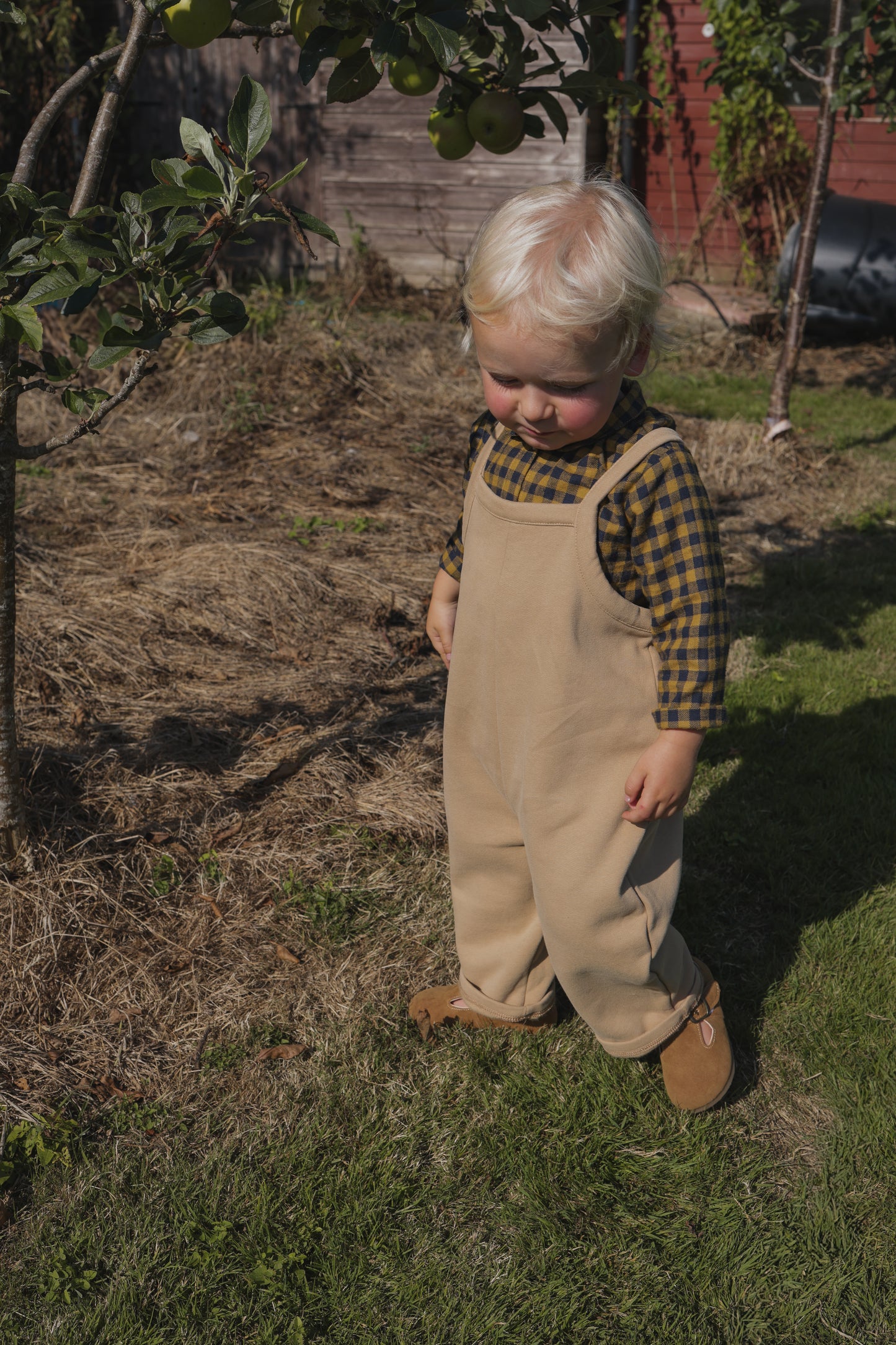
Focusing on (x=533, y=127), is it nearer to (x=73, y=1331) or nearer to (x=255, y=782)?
(x=255, y=782)

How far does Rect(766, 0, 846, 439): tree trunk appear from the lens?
5.48 metres

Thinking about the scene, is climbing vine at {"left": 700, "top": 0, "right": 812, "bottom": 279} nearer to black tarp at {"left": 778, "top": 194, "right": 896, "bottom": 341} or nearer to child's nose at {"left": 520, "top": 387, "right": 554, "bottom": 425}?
black tarp at {"left": 778, "top": 194, "right": 896, "bottom": 341}

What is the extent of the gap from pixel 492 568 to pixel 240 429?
14.0 ft

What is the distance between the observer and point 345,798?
301 centimetres

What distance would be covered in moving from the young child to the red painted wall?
28.7 feet

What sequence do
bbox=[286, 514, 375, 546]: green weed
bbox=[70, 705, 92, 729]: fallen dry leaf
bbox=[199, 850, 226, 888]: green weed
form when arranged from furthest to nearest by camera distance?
bbox=[286, 514, 375, 546]: green weed, bbox=[70, 705, 92, 729]: fallen dry leaf, bbox=[199, 850, 226, 888]: green weed

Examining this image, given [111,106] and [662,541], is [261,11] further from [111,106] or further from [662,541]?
[662,541]

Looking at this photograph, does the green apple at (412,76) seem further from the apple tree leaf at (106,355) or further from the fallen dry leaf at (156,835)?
the fallen dry leaf at (156,835)

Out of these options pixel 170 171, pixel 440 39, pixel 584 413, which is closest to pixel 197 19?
pixel 170 171

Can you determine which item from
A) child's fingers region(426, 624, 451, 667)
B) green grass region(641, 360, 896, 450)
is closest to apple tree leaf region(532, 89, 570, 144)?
child's fingers region(426, 624, 451, 667)

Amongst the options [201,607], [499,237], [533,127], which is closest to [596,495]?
[499,237]

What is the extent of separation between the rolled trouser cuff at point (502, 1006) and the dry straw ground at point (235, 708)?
214 mm

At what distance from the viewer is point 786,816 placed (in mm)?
3027

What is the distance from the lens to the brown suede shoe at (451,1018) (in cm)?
235
